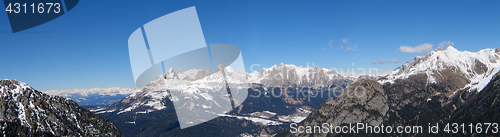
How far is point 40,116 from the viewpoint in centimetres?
6481

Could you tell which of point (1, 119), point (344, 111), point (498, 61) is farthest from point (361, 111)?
point (1, 119)

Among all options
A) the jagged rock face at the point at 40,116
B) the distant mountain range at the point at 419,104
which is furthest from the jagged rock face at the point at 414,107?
the jagged rock face at the point at 40,116

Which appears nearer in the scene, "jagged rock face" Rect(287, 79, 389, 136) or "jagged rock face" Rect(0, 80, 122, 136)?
"jagged rock face" Rect(0, 80, 122, 136)

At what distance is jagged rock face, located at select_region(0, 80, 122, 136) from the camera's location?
2312 inches

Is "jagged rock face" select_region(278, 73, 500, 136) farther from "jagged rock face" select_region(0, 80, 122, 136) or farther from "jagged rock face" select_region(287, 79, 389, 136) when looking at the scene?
"jagged rock face" select_region(0, 80, 122, 136)

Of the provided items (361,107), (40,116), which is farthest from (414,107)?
(40,116)

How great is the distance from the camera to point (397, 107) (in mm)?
183000

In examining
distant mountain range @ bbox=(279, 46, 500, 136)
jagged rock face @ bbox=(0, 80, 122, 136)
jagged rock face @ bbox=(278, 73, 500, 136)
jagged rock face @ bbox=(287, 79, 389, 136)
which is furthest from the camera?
jagged rock face @ bbox=(287, 79, 389, 136)

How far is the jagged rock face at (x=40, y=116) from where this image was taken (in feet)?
193

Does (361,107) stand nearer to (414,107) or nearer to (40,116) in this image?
(414,107)

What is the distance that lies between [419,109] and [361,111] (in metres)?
37.2

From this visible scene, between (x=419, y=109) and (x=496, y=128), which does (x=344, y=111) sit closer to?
(x=419, y=109)

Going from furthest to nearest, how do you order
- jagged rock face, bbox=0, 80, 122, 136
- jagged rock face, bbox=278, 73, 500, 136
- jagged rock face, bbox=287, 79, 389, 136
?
jagged rock face, bbox=287, 79, 389, 136 → jagged rock face, bbox=278, 73, 500, 136 → jagged rock face, bbox=0, 80, 122, 136

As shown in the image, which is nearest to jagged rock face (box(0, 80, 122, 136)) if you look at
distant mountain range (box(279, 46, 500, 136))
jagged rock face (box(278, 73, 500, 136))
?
jagged rock face (box(278, 73, 500, 136))
